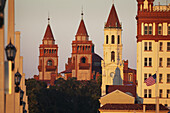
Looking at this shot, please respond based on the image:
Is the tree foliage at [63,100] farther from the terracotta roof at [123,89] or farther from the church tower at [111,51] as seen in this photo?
the terracotta roof at [123,89]

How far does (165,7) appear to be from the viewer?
5187 inches

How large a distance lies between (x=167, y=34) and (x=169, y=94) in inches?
421

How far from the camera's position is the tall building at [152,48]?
4951 inches

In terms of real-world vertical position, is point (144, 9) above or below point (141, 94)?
above

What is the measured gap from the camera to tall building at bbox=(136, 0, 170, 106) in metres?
126

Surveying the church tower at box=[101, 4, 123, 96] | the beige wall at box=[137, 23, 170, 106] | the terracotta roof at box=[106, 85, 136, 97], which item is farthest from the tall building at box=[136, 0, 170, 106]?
the church tower at box=[101, 4, 123, 96]

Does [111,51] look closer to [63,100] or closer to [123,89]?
[63,100]

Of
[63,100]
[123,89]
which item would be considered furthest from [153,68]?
[63,100]

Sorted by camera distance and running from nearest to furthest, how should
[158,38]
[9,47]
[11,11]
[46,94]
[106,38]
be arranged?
[9,47], [11,11], [158,38], [46,94], [106,38]

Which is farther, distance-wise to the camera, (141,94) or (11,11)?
(141,94)

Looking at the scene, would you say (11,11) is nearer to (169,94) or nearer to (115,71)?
(169,94)

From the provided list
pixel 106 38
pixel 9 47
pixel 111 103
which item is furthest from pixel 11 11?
pixel 106 38

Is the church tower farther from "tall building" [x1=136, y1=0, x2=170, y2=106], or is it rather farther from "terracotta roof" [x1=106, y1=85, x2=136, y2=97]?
"tall building" [x1=136, y1=0, x2=170, y2=106]

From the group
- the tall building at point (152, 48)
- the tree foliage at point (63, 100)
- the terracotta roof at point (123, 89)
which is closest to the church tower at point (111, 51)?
the tree foliage at point (63, 100)
